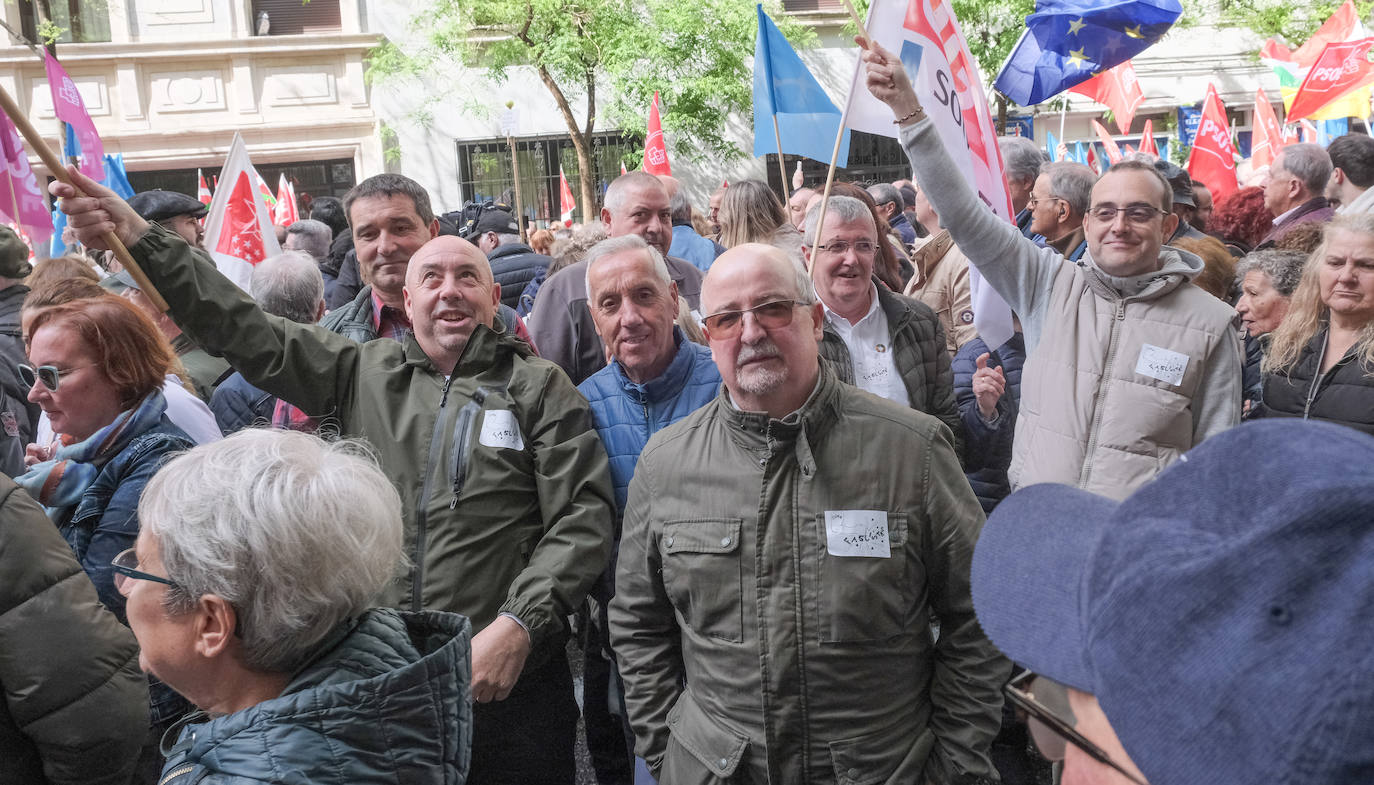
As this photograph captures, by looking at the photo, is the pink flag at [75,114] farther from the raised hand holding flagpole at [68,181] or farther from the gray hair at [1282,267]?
the gray hair at [1282,267]

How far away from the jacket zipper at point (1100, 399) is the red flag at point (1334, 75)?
849 centimetres

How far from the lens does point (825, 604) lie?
7.57 ft

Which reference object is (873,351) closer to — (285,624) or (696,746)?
(696,746)

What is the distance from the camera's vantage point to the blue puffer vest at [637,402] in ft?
10.4

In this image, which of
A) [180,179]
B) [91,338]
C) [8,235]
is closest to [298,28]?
[180,179]

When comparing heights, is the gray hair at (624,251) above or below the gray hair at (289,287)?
above

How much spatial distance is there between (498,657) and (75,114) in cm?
699

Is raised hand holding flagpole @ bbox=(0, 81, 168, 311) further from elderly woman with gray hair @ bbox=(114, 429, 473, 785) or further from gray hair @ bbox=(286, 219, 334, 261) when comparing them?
gray hair @ bbox=(286, 219, 334, 261)

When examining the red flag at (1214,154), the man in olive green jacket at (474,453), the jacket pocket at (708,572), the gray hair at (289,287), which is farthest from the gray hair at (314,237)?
the red flag at (1214,154)

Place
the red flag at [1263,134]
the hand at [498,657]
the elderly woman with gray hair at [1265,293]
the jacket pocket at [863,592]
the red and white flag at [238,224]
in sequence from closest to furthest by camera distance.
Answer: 1. the jacket pocket at [863,592]
2. the hand at [498,657]
3. the elderly woman with gray hair at [1265,293]
4. the red and white flag at [238,224]
5. the red flag at [1263,134]

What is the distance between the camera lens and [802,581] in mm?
2326

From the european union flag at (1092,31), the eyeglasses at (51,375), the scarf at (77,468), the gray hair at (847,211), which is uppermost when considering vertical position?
the european union flag at (1092,31)

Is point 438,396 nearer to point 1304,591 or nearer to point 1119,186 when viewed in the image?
point 1119,186

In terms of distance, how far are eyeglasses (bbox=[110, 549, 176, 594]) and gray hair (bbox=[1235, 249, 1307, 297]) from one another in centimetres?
452
